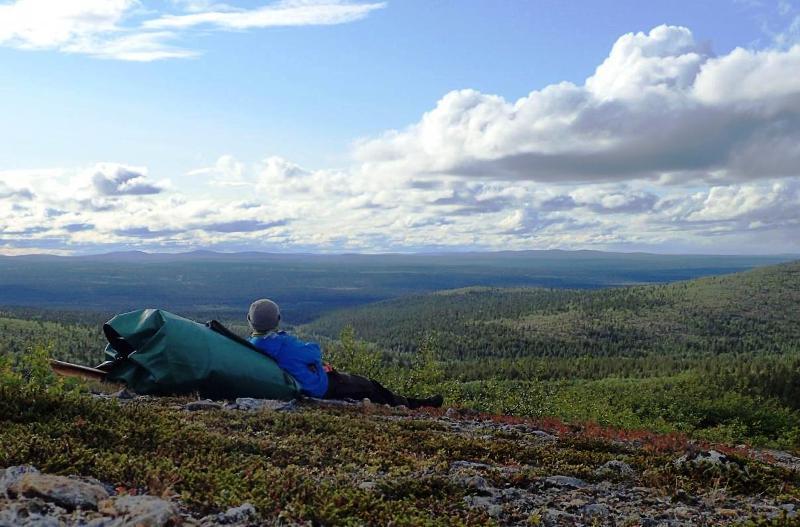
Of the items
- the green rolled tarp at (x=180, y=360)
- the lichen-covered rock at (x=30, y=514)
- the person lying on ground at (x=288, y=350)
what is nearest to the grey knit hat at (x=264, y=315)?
the person lying on ground at (x=288, y=350)

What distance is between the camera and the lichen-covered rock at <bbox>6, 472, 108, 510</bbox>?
5.22 metres

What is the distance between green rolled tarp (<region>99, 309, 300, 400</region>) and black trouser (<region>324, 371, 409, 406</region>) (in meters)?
2.10

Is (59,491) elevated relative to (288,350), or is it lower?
elevated

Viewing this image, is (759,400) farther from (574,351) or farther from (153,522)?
(574,351)

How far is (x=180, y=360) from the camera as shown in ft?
42.3

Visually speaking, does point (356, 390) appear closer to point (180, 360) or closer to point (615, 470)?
point (180, 360)

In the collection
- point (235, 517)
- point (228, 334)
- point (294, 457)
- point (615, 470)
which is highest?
point (228, 334)

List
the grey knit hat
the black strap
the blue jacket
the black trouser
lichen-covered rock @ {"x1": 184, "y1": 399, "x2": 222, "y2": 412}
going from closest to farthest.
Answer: lichen-covered rock @ {"x1": 184, "y1": 399, "x2": 222, "y2": 412}
the black strap
the grey knit hat
the blue jacket
the black trouser

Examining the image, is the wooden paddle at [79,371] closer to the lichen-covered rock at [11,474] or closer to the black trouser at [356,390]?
the black trouser at [356,390]

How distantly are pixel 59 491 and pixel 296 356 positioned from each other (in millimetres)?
8822

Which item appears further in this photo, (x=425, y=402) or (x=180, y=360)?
(x=425, y=402)

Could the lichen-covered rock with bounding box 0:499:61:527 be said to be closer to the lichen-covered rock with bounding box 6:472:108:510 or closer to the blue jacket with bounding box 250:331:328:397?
the lichen-covered rock with bounding box 6:472:108:510

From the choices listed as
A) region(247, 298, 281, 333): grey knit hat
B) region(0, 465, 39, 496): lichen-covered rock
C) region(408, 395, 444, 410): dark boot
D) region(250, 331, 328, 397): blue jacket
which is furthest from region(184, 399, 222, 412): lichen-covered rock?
region(408, 395, 444, 410): dark boot

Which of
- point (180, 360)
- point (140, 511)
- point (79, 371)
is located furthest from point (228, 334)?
point (140, 511)
